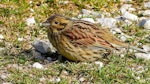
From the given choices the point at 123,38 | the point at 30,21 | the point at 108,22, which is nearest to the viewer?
the point at 123,38

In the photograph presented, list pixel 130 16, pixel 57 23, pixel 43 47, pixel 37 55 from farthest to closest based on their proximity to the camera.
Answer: pixel 130 16, pixel 43 47, pixel 37 55, pixel 57 23

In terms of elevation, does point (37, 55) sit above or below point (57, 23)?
below

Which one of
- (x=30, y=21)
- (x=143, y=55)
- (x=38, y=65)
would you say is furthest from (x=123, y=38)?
(x=38, y=65)

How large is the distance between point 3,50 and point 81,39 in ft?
3.72

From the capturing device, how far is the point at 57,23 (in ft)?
24.9

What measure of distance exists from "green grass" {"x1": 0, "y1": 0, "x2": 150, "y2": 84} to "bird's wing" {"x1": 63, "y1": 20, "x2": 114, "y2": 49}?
0.24m

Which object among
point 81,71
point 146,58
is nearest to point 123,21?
point 146,58

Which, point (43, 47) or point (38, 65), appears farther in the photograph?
point (43, 47)

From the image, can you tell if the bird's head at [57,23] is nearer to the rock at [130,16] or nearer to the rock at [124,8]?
the rock at [130,16]

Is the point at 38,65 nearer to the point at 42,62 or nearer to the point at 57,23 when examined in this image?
the point at 42,62

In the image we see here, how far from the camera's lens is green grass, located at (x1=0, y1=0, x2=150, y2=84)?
23.5 ft

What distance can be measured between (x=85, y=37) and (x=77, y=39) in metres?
0.12

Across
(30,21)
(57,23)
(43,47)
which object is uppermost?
(57,23)

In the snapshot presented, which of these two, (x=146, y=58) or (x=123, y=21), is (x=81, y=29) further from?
(x=123, y=21)
